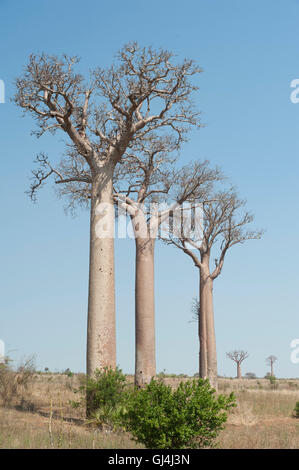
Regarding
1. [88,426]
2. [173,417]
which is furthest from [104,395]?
[173,417]

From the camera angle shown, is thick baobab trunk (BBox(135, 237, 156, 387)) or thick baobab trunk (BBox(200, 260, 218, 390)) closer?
thick baobab trunk (BBox(135, 237, 156, 387))

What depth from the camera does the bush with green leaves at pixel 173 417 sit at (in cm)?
714

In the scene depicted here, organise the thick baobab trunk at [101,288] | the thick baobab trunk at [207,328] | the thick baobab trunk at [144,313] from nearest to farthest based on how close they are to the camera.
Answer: the thick baobab trunk at [101,288] → the thick baobab trunk at [144,313] → the thick baobab trunk at [207,328]

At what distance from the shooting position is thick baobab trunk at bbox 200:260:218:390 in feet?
71.1

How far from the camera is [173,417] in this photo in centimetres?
718

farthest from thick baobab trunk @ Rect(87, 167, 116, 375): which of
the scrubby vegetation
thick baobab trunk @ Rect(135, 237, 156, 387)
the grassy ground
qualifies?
thick baobab trunk @ Rect(135, 237, 156, 387)

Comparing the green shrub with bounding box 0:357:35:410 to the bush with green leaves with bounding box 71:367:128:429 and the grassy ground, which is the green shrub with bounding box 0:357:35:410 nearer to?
the grassy ground

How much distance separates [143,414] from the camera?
728cm

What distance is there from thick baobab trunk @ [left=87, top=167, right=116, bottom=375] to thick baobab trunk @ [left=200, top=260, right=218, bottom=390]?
945 cm

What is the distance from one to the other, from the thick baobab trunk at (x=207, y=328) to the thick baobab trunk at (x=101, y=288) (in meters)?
9.45

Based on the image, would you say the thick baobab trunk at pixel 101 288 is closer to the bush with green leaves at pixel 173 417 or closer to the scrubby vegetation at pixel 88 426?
the scrubby vegetation at pixel 88 426

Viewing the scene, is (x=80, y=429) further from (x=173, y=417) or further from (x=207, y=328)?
(x=207, y=328)

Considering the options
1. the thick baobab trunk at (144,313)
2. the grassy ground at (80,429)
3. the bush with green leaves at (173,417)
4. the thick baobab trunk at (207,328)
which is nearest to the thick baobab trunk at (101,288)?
the grassy ground at (80,429)

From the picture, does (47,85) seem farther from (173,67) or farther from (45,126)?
(173,67)
